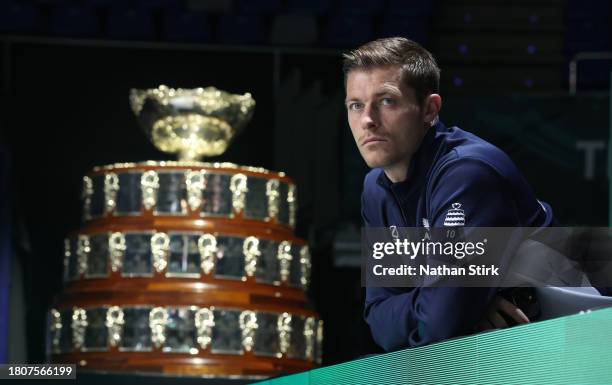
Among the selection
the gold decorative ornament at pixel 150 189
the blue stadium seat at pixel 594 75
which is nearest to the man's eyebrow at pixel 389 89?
the gold decorative ornament at pixel 150 189

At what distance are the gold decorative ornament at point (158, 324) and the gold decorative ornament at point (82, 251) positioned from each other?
1.18 feet

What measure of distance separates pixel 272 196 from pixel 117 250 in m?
0.55

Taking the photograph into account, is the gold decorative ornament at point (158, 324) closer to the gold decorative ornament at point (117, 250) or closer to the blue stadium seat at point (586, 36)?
the gold decorative ornament at point (117, 250)

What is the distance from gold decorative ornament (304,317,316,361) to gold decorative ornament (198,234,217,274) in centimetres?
41

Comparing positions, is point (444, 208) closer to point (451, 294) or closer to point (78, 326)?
point (451, 294)

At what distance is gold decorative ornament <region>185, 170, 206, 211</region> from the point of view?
4141mm

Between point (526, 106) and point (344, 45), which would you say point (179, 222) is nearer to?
point (526, 106)

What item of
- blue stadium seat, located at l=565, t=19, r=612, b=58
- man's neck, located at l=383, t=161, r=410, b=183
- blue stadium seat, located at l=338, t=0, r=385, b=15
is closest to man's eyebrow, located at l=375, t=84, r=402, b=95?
man's neck, located at l=383, t=161, r=410, b=183

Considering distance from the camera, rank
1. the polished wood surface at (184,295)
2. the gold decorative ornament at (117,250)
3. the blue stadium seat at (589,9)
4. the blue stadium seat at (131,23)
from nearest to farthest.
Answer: the polished wood surface at (184,295) → the gold decorative ornament at (117,250) → the blue stadium seat at (131,23) → the blue stadium seat at (589,9)

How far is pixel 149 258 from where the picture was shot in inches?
161

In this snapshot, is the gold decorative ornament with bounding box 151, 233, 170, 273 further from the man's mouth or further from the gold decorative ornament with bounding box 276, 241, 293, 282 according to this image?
the man's mouth

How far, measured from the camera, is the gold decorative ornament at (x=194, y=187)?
414cm

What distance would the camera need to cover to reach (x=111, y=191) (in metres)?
4.23

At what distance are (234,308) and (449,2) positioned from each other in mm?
4084
